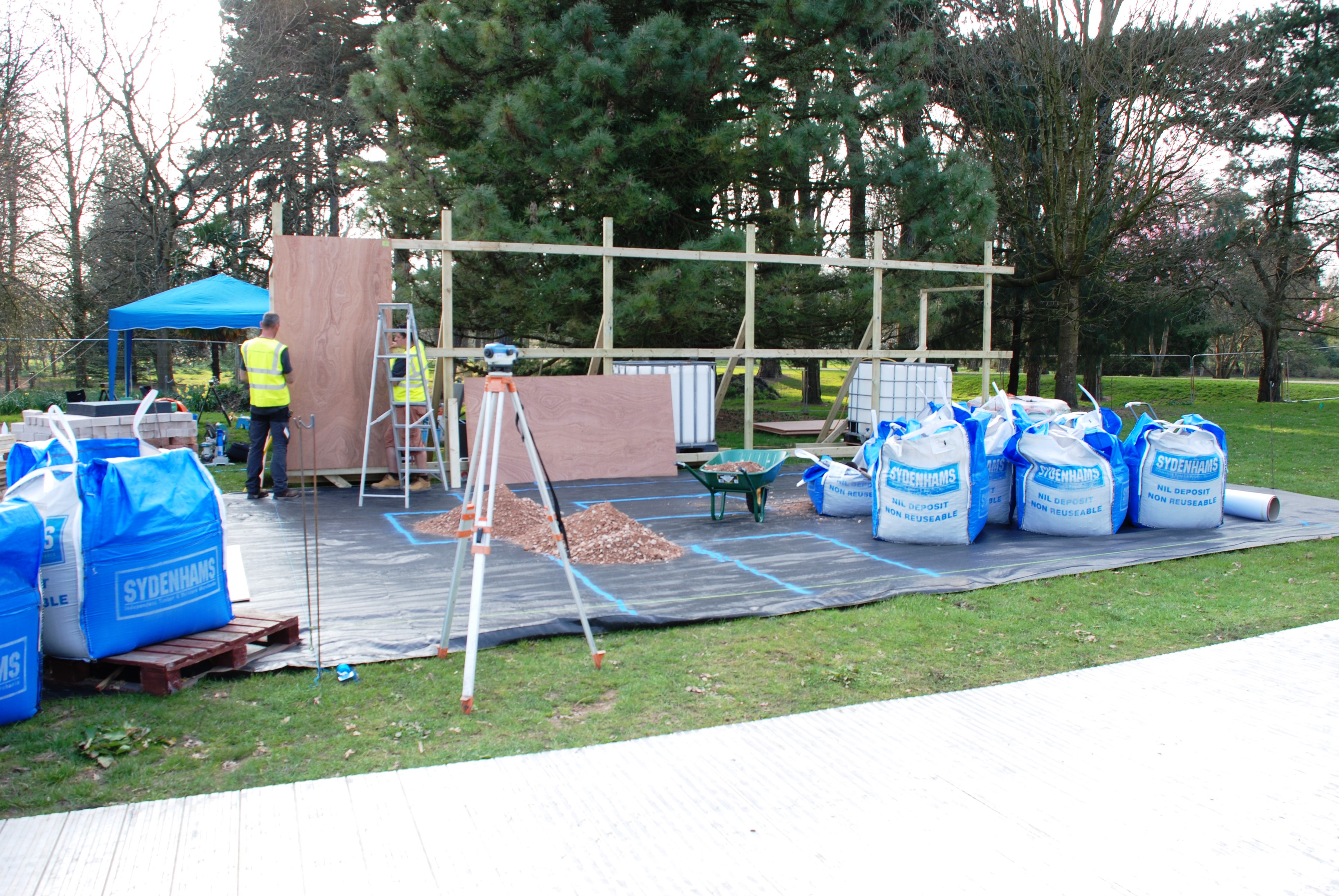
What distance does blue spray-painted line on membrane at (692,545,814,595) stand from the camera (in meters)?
6.31

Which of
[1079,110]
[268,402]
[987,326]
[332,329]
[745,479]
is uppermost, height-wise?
[1079,110]

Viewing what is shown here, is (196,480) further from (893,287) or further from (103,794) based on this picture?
(893,287)

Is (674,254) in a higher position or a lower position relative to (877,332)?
higher

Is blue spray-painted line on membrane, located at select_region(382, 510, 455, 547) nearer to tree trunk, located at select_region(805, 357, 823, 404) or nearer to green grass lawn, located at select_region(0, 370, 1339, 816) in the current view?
green grass lawn, located at select_region(0, 370, 1339, 816)

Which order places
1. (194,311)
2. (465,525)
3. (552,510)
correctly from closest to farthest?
(465,525)
(552,510)
(194,311)

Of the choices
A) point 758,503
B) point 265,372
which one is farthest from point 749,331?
point 265,372

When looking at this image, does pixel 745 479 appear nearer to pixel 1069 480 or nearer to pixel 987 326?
pixel 1069 480

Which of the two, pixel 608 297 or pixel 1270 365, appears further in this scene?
pixel 1270 365

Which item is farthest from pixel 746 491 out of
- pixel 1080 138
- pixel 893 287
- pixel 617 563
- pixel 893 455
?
pixel 1080 138

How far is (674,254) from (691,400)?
2.04 meters

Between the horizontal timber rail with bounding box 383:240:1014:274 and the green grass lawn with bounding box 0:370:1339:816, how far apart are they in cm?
717

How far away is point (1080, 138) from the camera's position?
55.8 ft

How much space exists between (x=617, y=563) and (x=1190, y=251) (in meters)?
21.4

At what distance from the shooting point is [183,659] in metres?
4.28
